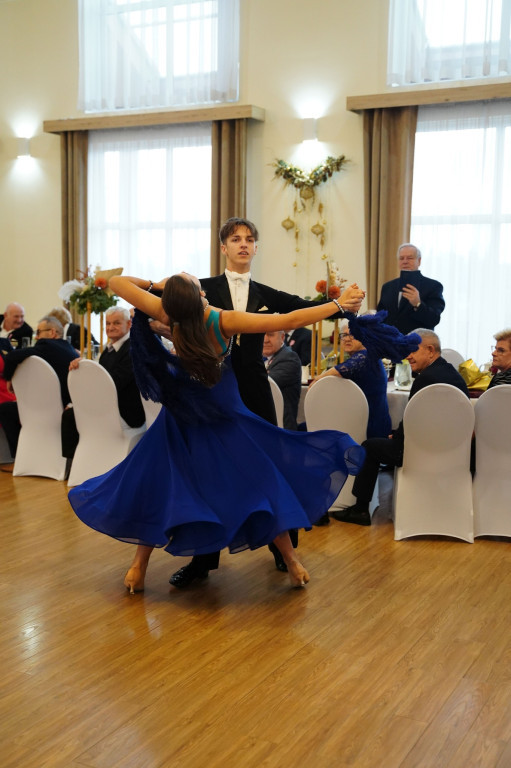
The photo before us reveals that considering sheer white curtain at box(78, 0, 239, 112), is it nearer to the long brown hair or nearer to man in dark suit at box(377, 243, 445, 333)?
man in dark suit at box(377, 243, 445, 333)

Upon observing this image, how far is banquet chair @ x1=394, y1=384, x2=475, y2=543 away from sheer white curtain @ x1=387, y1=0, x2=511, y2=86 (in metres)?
4.99

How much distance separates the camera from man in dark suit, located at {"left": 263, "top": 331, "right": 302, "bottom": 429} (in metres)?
5.39

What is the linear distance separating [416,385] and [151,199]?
20.7ft

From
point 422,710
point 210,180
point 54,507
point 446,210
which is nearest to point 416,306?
point 446,210

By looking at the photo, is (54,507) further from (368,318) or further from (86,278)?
(368,318)

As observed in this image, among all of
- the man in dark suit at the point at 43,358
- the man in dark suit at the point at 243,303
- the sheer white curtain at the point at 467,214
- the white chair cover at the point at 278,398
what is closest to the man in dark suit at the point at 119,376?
the man in dark suit at the point at 43,358

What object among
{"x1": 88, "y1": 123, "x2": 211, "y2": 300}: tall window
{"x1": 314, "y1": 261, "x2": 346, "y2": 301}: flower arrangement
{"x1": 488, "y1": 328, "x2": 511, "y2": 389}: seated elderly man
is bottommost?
{"x1": 488, "y1": 328, "x2": 511, "y2": 389}: seated elderly man

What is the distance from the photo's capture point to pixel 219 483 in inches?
144

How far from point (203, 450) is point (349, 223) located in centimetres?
603

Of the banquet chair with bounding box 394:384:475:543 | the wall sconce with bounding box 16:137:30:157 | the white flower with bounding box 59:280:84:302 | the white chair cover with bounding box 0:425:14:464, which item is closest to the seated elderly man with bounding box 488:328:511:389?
the banquet chair with bounding box 394:384:475:543

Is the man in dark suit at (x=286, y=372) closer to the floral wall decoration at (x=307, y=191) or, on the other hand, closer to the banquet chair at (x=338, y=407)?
the banquet chair at (x=338, y=407)

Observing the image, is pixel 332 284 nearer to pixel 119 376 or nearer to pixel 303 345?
pixel 119 376

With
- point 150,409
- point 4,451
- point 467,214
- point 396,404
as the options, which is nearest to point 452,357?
point 396,404

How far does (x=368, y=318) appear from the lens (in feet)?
12.2
